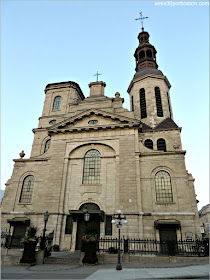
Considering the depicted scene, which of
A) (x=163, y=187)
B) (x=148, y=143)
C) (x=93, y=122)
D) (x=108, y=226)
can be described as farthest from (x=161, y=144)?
(x=108, y=226)

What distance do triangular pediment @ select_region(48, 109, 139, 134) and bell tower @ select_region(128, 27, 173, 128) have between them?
28.0 feet

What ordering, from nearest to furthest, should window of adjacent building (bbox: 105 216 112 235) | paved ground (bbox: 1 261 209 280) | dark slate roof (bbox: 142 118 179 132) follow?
paved ground (bbox: 1 261 209 280), window of adjacent building (bbox: 105 216 112 235), dark slate roof (bbox: 142 118 179 132)

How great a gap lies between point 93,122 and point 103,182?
7705 millimetres

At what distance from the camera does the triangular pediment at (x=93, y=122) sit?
78.0 ft

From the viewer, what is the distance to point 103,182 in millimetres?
21500

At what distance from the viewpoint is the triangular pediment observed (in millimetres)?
23781

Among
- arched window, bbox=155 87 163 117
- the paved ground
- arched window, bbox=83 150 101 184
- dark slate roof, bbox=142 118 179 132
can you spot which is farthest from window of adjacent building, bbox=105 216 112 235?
arched window, bbox=155 87 163 117

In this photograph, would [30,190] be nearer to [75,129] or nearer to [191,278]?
[75,129]

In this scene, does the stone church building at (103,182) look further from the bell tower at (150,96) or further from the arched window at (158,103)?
the arched window at (158,103)

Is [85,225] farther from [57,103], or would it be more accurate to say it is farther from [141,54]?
[141,54]

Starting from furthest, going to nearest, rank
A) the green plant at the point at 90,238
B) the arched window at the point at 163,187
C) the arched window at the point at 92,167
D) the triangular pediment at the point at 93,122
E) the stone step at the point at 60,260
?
the triangular pediment at the point at 93,122, the arched window at the point at 92,167, the arched window at the point at 163,187, the stone step at the point at 60,260, the green plant at the point at 90,238

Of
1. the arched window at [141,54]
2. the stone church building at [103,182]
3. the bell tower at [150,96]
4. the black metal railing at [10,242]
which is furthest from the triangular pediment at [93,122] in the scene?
the arched window at [141,54]

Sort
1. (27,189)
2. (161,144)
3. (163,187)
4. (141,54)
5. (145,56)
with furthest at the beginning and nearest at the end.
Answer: (141,54), (145,56), (161,144), (27,189), (163,187)

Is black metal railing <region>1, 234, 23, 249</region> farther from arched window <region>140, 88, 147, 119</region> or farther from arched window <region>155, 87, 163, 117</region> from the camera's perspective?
arched window <region>155, 87, 163, 117</region>
